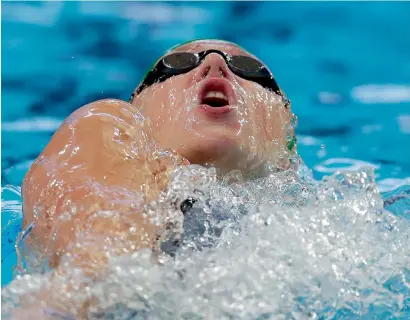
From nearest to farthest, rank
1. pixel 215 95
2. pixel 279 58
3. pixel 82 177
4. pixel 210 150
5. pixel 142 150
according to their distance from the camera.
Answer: pixel 82 177, pixel 142 150, pixel 210 150, pixel 215 95, pixel 279 58

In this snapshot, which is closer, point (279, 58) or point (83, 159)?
point (83, 159)

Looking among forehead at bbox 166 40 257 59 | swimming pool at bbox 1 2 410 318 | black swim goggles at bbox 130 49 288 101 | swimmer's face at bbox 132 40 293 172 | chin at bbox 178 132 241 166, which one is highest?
swimming pool at bbox 1 2 410 318

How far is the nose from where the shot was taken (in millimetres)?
1851

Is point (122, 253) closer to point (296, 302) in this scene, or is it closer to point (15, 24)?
point (296, 302)

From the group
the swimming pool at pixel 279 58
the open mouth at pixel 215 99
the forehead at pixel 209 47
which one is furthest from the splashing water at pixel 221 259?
the swimming pool at pixel 279 58

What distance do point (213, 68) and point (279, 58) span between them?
1.66 metres

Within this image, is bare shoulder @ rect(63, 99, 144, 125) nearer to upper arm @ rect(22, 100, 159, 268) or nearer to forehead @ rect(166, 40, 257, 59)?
upper arm @ rect(22, 100, 159, 268)

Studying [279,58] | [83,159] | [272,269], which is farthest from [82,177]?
[279,58]

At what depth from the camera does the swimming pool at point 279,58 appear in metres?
3.26

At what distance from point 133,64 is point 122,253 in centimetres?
257

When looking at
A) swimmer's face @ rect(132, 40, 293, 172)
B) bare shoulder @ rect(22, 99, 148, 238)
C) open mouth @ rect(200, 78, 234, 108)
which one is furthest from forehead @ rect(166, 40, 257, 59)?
bare shoulder @ rect(22, 99, 148, 238)

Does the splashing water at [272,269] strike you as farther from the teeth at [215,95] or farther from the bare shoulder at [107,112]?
the teeth at [215,95]

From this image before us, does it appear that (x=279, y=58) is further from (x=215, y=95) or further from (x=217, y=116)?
(x=217, y=116)

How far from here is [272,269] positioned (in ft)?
3.54
